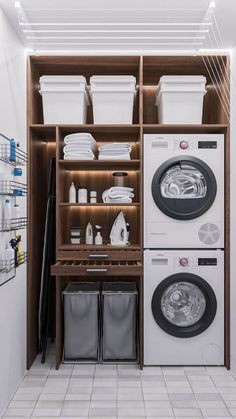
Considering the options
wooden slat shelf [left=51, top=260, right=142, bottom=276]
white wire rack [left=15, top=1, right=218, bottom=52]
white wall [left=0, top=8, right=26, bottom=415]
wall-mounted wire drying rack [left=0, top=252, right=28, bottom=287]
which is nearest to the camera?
wall-mounted wire drying rack [left=0, top=252, right=28, bottom=287]

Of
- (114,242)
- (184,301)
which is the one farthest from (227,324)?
(114,242)

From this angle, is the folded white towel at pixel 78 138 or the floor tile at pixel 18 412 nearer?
the floor tile at pixel 18 412

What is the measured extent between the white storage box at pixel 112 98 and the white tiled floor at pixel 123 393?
6.52 ft

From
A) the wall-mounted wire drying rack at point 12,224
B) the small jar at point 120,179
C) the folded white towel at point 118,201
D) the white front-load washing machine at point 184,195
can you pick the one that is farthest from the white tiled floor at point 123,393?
the small jar at point 120,179

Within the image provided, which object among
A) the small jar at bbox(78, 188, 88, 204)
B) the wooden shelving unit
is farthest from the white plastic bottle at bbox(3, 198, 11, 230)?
the small jar at bbox(78, 188, 88, 204)

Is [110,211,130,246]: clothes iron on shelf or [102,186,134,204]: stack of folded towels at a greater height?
[102,186,134,204]: stack of folded towels

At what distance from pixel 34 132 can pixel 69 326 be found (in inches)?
63.9

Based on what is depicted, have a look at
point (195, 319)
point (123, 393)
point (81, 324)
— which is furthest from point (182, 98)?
point (123, 393)

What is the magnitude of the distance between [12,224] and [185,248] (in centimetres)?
137

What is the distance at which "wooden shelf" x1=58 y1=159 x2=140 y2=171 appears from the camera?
315 cm

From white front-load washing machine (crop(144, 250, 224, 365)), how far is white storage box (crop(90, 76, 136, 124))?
111cm

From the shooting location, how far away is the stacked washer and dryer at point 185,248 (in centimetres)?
313

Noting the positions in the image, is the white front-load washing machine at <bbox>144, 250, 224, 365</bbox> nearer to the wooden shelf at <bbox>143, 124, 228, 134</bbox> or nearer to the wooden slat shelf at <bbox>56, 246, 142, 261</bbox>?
the wooden slat shelf at <bbox>56, 246, 142, 261</bbox>

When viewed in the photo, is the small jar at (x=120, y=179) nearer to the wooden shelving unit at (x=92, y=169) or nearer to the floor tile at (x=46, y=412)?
the wooden shelving unit at (x=92, y=169)
